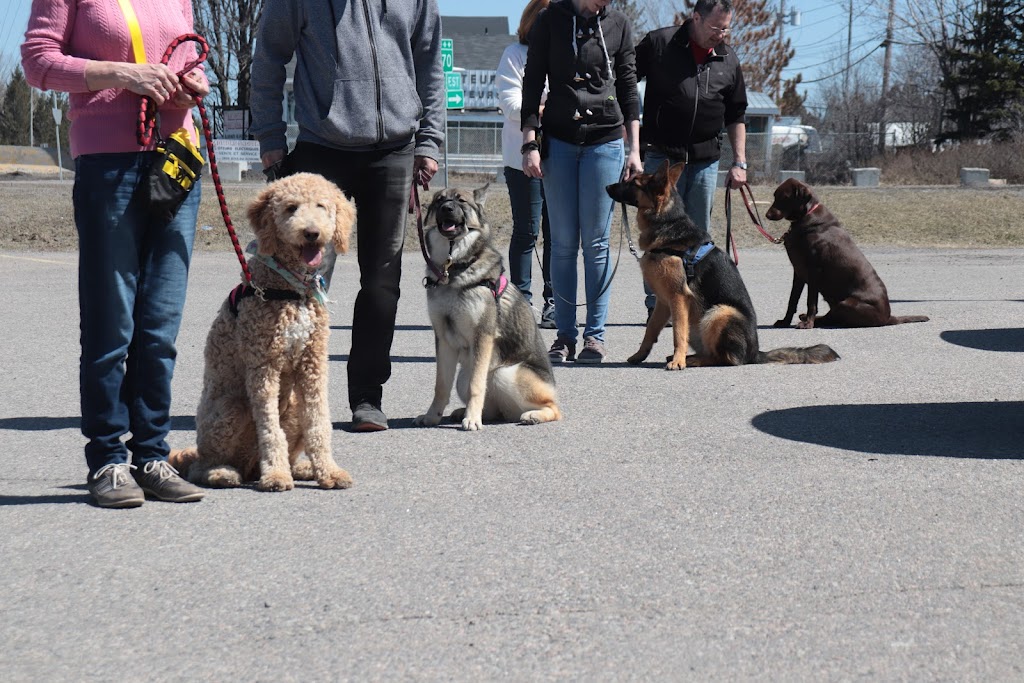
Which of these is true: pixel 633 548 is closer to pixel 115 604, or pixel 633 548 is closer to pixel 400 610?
pixel 400 610

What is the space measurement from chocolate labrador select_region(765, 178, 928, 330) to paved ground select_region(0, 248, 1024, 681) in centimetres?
290

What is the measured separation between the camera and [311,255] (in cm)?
446

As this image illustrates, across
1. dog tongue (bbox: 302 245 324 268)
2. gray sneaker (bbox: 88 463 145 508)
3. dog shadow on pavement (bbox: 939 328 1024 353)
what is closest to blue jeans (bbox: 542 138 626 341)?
dog shadow on pavement (bbox: 939 328 1024 353)

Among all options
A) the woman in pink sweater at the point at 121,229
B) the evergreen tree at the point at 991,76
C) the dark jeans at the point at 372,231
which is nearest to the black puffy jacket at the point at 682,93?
the dark jeans at the point at 372,231

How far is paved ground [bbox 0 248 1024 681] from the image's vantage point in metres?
3.08

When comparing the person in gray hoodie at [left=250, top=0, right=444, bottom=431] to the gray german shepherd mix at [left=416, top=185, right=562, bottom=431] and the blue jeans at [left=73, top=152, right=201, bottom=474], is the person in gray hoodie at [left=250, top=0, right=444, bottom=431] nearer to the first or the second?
the gray german shepherd mix at [left=416, top=185, right=562, bottom=431]

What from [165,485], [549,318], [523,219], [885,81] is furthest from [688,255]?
[885,81]

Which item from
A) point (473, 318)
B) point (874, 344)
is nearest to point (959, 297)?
point (874, 344)

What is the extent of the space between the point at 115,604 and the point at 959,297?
403 inches

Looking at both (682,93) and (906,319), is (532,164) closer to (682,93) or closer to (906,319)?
(682,93)

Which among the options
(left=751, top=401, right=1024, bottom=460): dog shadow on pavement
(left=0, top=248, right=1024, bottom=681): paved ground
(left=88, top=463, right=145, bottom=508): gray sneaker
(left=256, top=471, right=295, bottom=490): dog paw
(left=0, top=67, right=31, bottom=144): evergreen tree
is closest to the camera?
(left=0, top=248, right=1024, bottom=681): paved ground

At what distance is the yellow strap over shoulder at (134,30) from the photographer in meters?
4.21

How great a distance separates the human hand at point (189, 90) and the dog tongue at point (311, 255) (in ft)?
2.24

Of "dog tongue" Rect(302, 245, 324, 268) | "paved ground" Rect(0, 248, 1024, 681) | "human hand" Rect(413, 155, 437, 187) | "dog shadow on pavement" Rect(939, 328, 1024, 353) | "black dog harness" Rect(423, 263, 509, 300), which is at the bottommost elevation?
"paved ground" Rect(0, 248, 1024, 681)
